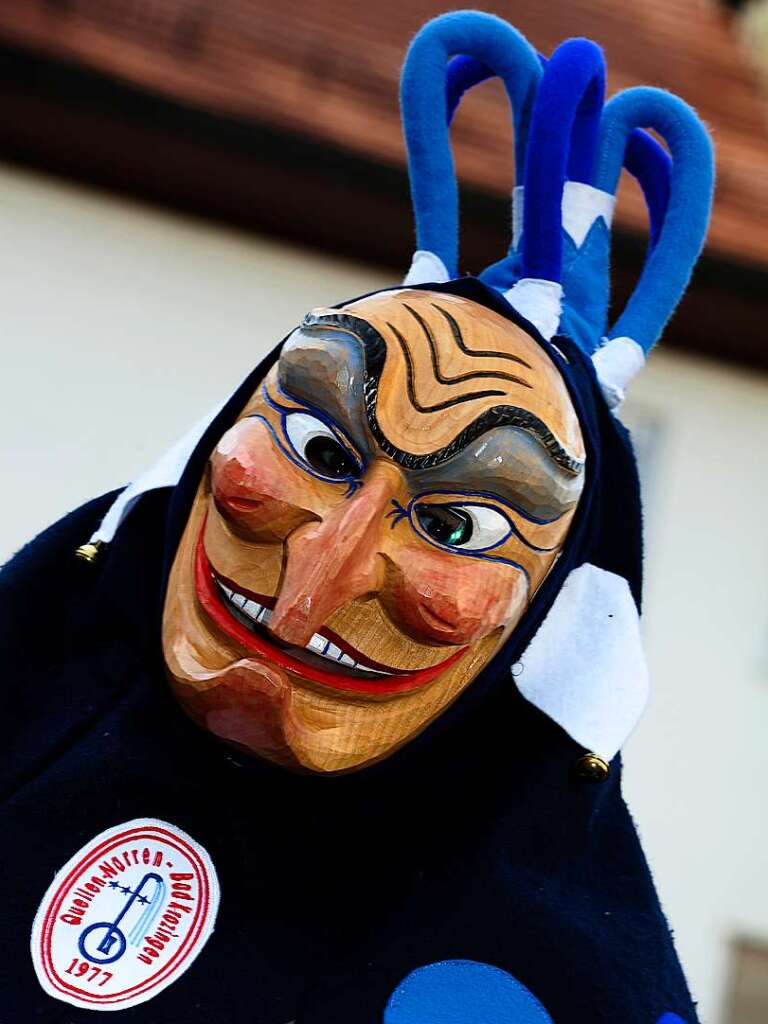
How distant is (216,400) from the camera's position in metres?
2.64

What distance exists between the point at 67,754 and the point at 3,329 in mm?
1636

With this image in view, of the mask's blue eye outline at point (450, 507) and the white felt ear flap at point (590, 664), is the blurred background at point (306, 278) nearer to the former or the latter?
the white felt ear flap at point (590, 664)

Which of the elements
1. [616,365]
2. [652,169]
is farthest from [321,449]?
[652,169]

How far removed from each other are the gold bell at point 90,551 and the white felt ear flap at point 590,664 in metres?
0.42

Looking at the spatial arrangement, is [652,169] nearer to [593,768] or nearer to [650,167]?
[650,167]

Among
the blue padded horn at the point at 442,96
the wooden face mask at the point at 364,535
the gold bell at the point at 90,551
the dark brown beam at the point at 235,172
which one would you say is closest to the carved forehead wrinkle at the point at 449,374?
the wooden face mask at the point at 364,535

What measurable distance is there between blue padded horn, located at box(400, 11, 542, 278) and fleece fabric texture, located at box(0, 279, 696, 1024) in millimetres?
192

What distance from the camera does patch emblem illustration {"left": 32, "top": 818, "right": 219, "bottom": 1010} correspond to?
1.00m

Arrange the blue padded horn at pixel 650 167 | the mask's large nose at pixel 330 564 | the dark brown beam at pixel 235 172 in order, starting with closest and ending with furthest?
the mask's large nose at pixel 330 564 → the blue padded horn at pixel 650 167 → the dark brown beam at pixel 235 172

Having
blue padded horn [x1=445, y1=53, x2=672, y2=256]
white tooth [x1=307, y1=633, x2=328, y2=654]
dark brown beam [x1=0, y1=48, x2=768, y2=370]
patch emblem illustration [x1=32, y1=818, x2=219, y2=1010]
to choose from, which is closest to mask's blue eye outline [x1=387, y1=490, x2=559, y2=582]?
white tooth [x1=307, y1=633, x2=328, y2=654]

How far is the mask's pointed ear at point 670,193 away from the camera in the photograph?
130 centimetres

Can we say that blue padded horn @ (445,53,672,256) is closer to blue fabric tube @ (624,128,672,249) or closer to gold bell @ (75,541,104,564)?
blue fabric tube @ (624,128,672,249)

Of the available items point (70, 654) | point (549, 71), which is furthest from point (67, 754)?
point (549, 71)

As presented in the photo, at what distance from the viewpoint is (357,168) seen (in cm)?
253
